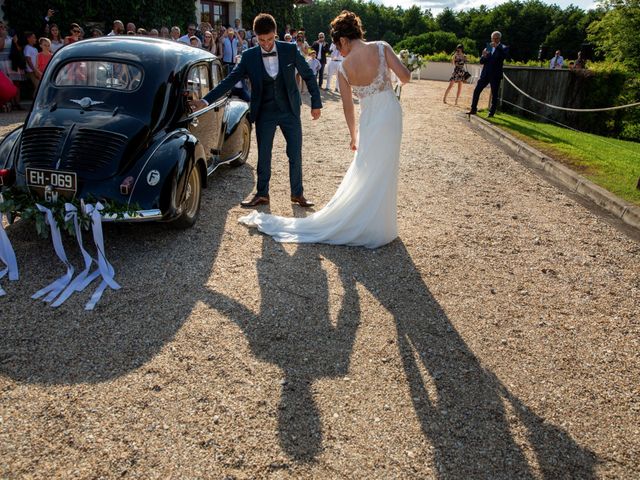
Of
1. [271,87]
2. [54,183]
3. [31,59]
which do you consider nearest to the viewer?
[54,183]

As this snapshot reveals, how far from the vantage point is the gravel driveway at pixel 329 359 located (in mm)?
2508

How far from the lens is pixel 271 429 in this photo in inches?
104

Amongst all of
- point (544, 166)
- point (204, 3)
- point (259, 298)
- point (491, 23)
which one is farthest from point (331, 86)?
point (491, 23)

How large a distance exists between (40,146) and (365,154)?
3038 mm

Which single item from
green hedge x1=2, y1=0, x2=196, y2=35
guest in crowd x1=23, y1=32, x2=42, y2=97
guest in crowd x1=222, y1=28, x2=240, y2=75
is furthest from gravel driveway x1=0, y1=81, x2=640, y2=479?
green hedge x1=2, y1=0, x2=196, y2=35

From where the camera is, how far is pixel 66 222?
414 cm

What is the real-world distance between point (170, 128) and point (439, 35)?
4031 cm

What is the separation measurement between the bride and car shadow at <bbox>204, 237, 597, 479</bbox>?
27cm

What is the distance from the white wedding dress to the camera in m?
4.71

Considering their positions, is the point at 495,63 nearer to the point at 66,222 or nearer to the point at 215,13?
the point at 66,222

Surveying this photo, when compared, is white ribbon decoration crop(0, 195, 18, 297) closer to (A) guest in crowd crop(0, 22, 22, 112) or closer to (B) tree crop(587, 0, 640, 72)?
(A) guest in crowd crop(0, 22, 22, 112)

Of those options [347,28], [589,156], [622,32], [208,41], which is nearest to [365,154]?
[347,28]

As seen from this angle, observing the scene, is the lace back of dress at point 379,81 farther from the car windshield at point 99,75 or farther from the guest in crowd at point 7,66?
the guest in crowd at point 7,66

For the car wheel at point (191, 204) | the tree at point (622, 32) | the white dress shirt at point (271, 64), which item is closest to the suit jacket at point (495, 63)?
the white dress shirt at point (271, 64)
